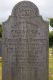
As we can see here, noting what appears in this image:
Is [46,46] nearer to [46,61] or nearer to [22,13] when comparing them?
[46,61]

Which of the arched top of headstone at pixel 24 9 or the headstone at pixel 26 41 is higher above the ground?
the arched top of headstone at pixel 24 9

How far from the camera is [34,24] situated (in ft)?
34.7

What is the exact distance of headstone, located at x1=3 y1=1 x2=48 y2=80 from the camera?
34.8ft

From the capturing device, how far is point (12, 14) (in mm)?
10695

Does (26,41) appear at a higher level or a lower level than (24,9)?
lower

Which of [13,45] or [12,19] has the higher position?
[12,19]

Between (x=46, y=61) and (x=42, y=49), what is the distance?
0.40 meters

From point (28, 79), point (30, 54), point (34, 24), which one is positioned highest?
point (34, 24)

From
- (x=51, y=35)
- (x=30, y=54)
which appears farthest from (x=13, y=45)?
(x=51, y=35)

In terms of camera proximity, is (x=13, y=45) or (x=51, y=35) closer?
(x=13, y=45)

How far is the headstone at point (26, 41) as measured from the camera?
10617 mm

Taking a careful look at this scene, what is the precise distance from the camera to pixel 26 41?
35.0 ft

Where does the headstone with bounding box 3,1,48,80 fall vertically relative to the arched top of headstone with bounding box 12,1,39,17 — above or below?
below

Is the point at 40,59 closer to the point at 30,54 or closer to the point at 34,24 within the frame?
the point at 30,54
